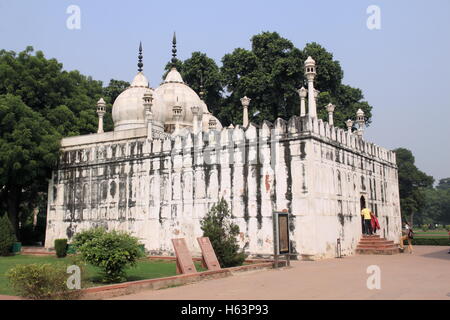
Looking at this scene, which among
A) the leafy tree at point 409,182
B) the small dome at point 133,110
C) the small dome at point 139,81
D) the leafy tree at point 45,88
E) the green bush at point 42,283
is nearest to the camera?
the green bush at point 42,283

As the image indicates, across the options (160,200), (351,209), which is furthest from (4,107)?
(351,209)

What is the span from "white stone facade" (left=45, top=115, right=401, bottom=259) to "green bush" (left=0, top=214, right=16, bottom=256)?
3644 mm

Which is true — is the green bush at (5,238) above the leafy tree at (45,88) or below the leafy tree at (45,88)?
below

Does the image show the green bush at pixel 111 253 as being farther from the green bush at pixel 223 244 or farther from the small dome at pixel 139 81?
the small dome at pixel 139 81

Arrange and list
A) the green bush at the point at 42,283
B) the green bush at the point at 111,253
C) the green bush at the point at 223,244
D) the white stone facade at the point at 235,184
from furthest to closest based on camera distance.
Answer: the white stone facade at the point at 235,184
the green bush at the point at 223,244
the green bush at the point at 111,253
the green bush at the point at 42,283

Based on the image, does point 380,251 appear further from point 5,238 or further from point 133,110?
point 5,238

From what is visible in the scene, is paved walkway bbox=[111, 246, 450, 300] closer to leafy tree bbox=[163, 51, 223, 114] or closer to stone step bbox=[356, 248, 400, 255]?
Answer: stone step bbox=[356, 248, 400, 255]

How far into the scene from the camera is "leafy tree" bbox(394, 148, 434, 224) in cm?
5228

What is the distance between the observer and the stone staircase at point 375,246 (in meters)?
20.4

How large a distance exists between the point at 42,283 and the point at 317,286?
6.01 metres

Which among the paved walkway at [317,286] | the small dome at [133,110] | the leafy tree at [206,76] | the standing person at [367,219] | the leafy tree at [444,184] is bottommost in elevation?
the paved walkway at [317,286]

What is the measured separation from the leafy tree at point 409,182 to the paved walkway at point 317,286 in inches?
1623

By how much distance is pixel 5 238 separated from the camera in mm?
22266

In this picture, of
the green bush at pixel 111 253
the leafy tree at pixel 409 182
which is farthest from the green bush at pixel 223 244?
the leafy tree at pixel 409 182
